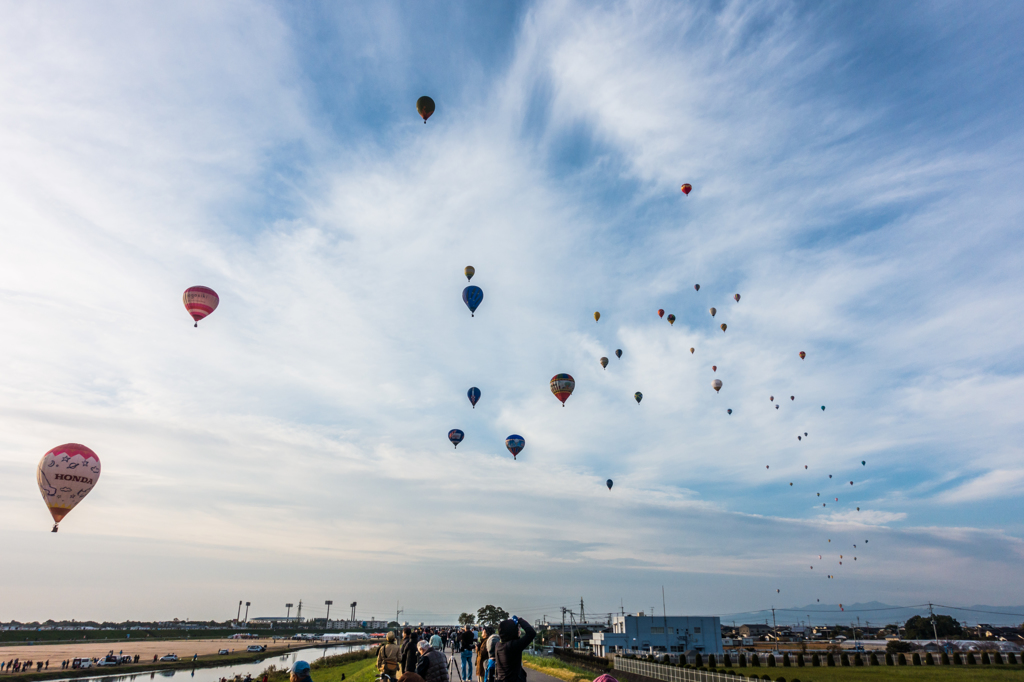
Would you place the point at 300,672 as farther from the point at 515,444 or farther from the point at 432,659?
the point at 515,444

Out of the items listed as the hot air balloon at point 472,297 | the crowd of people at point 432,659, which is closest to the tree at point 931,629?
the hot air balloon at point 472,297

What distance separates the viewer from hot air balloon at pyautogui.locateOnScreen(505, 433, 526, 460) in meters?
60.1

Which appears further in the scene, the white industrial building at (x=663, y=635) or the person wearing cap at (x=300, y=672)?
the white industrial building at (x=663, y=635)

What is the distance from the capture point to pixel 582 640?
135m

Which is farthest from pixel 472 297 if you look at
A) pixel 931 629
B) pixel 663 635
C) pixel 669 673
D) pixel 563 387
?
pixel 931 629

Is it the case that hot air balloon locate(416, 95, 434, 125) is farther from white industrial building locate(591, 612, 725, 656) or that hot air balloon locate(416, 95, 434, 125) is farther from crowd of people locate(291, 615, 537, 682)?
white industrial building locate(591, 612, 725, 656)

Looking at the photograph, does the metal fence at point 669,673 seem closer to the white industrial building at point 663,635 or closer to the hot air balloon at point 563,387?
the hot air balloon at point 563,387

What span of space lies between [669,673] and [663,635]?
81.7 m

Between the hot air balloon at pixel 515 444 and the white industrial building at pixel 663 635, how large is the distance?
61259 mm

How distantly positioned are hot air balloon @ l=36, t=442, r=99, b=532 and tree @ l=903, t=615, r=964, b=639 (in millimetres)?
186457

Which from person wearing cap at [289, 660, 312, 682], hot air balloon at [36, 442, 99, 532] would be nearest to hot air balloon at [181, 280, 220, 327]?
hot air balloon at [36, 442, 99, 532]

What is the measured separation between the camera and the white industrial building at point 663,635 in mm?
103438

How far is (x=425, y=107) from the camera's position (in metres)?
46.1

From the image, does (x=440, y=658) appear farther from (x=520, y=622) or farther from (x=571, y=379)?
(x=571, y=379)
